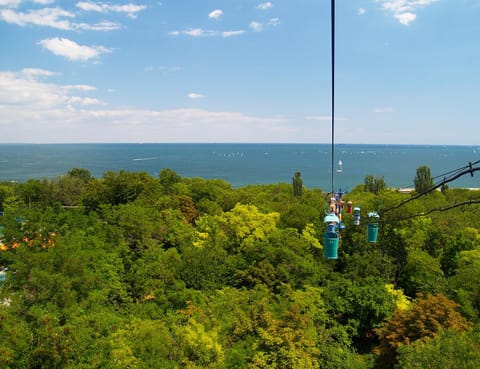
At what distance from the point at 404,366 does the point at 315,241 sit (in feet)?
38.7

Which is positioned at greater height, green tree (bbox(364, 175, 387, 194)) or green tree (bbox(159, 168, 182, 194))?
green tree (bbox(159, 168, 182, 194))

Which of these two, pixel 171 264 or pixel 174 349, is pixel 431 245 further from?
pixel 174 349

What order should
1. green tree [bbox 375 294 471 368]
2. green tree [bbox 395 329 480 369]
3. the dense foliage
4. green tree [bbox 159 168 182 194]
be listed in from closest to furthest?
green tree [bbox 395 329 480 369] → the dense foliage → green tree [bbox 375 294 471 368] → green tree [bbox 159 168 182 194]

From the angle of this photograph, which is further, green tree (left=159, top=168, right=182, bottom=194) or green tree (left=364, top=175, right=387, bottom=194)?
green tree (left=364, top=175, right=387, bottom=194)

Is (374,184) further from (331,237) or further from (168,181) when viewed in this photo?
(331,237)

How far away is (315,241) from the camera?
76.3 ft

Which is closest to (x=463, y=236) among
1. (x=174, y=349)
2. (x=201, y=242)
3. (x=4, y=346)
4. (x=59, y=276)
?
(x=201, y=242)

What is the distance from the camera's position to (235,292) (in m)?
16.7

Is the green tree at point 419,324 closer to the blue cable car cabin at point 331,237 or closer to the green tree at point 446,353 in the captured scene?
the green tree at point 446,353

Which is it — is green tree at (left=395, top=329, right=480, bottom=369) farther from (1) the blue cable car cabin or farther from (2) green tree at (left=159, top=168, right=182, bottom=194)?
(2) green tree at (left=159, top=168, right=182, bottom=194)

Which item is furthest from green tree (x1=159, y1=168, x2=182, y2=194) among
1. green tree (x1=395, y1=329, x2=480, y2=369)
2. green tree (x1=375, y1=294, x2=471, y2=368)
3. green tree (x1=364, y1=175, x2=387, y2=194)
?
green tree (x1=395, y1=329, x2=480, y2=369)

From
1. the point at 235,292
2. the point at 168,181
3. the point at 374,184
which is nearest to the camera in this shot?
the point at 235,292

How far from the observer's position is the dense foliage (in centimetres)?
1173

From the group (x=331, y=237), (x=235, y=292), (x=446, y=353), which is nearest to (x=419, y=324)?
(x=446, y=353)
